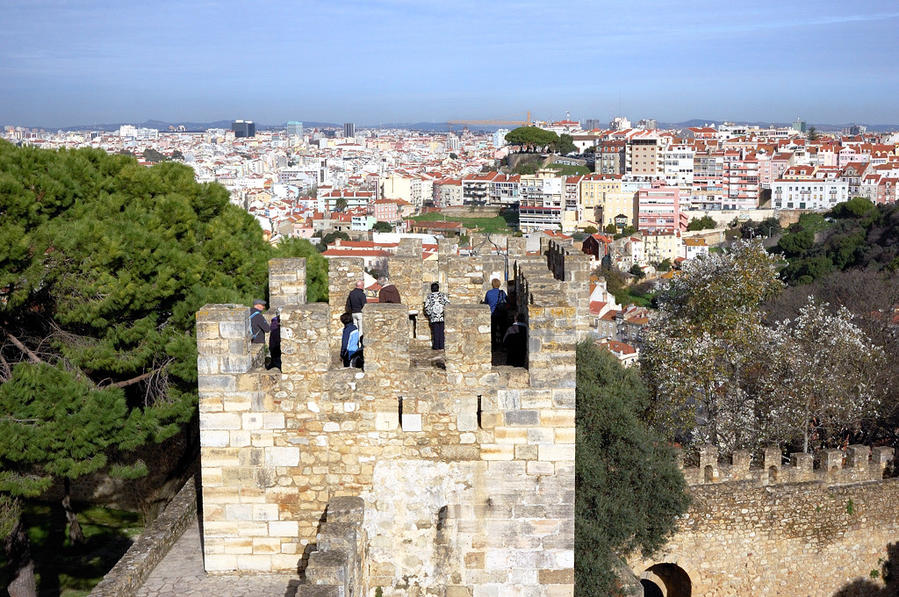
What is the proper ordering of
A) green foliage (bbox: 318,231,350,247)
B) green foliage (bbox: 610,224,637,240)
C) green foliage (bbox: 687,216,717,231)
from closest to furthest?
green foliage (bbox: 318,231,350,247), green foliage (bbox: 610,224,637,240), green foliage (bbox: 687,216,717,231)

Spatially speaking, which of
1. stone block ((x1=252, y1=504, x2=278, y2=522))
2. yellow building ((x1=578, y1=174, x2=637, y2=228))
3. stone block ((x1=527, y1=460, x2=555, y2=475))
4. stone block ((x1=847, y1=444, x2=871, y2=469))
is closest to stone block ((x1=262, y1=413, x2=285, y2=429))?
stone block ((x1=252, y1=504, x2=278, y2=522))

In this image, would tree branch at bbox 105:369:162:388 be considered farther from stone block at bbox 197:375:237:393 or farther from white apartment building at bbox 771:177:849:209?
white apartment building at bbox 771:177:849:209

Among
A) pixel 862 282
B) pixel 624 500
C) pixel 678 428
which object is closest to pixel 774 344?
pixel 678 428

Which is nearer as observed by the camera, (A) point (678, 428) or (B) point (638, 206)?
(A) point (678, 428)

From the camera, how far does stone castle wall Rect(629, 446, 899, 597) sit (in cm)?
1261

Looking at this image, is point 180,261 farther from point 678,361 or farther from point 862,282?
point 862,282

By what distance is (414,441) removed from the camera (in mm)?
5758

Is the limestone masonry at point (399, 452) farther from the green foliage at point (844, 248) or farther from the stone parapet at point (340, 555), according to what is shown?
the green foliage at point (844, 248)

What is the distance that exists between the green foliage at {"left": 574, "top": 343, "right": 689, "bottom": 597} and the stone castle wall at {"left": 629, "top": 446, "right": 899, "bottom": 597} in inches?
25.3

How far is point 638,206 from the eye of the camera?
118 meters

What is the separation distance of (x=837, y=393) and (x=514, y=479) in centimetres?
1386

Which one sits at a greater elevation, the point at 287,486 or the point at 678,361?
the point at 287,486

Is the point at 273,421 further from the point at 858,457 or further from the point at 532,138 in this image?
the point at 532,138

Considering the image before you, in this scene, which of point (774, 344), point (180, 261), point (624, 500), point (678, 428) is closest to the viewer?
point (180, 261)
